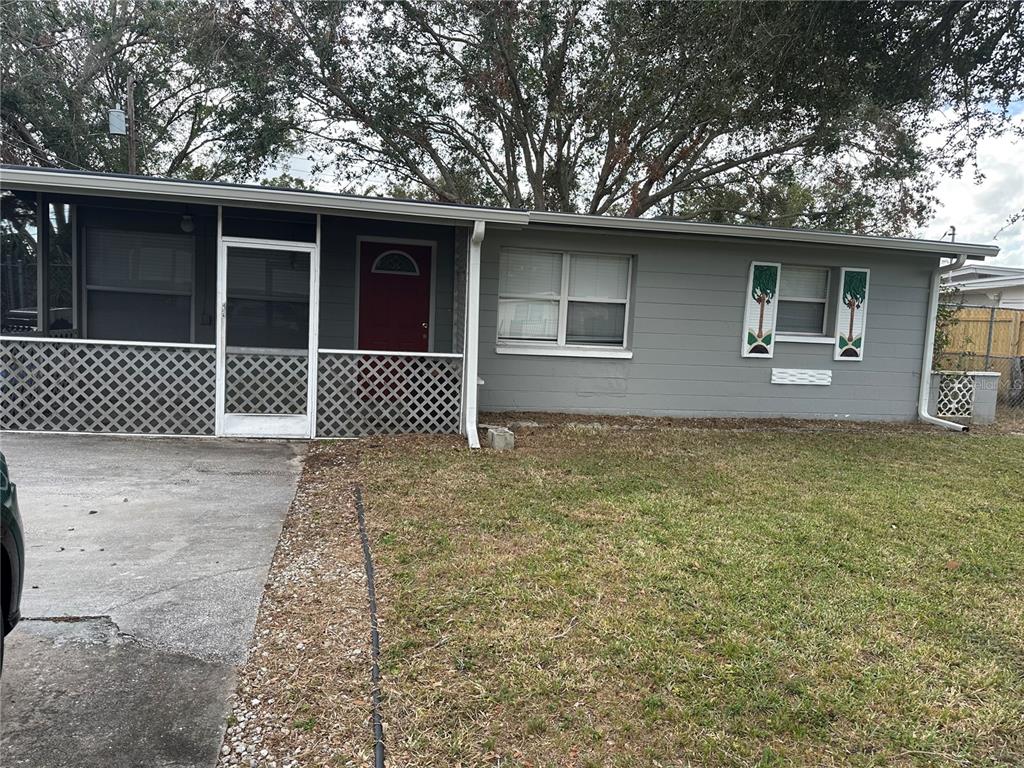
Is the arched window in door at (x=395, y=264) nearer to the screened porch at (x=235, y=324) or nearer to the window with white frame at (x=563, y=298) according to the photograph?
the screened porch at (x=235, y=324)

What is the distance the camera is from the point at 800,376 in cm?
956

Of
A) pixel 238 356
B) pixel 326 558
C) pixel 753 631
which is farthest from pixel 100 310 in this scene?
pixel 753 631

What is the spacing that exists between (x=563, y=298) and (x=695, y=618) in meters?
6.17

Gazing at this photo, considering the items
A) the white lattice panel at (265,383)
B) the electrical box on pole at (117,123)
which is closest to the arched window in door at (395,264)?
the white lattice panel at (265,383)

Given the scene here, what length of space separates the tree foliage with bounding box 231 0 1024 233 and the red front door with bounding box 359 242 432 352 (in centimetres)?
389

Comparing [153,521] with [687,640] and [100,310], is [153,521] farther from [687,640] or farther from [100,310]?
[100,310]

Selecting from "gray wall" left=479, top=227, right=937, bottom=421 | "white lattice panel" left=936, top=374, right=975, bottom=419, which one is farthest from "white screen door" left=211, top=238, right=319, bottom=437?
"white lattice panel" left=936, top=374, right=975, bottom=419

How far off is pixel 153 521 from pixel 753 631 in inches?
148

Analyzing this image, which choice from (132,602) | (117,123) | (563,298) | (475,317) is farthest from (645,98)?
(117,123)

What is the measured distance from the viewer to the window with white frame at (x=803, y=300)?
9523mm

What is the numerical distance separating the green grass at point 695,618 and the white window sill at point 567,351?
2.94 m

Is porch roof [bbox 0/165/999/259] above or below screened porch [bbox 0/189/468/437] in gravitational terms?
above

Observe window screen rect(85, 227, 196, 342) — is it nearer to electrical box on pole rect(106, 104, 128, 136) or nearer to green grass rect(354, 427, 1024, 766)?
green grass rect(354, 427, 1024, 766)

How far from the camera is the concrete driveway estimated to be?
2.25 metres
